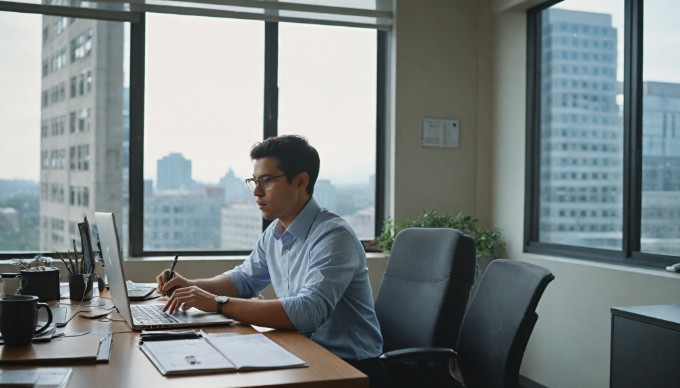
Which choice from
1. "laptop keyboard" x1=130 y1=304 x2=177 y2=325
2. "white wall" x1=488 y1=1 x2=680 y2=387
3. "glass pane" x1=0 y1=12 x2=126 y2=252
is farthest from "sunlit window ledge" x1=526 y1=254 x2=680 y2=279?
"glass pane" x1=0 y1=12 x2=126 y2=252

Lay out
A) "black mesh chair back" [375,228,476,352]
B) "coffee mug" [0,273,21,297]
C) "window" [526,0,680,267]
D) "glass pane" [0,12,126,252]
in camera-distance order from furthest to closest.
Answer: "glass pane" [0,12,126,252], "window" [526,0,680,267], "coffee mug" [0,273,21,297], "black mesh chair back" [375,228,476,352]

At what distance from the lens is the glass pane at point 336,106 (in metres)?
4.26

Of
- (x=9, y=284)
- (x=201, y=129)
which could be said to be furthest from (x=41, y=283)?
(x=201, y=129)

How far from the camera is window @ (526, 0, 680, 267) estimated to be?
326 cm

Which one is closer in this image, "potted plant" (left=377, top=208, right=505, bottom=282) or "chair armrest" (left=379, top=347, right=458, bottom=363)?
"chair armrest" (left=379, top=347, right=458, bottom=363)

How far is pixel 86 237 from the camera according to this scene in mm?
2686

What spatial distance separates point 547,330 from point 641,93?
134cm

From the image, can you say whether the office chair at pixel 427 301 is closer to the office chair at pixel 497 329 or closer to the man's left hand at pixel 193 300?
the office chair at pixel 497 329

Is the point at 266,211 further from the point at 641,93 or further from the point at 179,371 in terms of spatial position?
the point at 641,93

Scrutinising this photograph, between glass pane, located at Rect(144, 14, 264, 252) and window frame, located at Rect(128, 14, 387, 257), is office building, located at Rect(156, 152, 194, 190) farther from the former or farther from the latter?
window frame, located at Rect(128, 14, 387, 257)

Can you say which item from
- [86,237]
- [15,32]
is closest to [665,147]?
[86,237]

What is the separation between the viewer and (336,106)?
4363 mm

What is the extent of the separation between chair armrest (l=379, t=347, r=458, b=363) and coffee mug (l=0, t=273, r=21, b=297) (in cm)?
129

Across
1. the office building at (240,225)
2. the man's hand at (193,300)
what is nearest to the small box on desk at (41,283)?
the man's hand at (193,300)
